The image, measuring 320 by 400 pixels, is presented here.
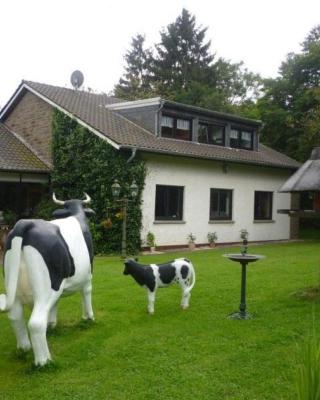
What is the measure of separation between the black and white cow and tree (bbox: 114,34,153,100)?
32.1 meters

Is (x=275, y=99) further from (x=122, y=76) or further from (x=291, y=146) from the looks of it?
(x=122, y=76)

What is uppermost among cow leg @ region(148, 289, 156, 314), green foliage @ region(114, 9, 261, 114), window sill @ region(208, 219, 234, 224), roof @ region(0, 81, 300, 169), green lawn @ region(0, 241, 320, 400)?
green foliage @ region(114, 9, 261, 114)

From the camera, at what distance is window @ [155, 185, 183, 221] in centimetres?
1772

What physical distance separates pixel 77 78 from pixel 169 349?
19527 mm

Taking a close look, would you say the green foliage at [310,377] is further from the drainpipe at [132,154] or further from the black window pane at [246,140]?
the black window pane at [246,140]

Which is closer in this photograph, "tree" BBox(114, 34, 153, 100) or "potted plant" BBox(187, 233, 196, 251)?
"potted plant" BBox(187, 233, 196, 251)

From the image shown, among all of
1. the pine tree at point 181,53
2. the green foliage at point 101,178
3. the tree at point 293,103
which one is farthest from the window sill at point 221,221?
the pine tree at point 181,53

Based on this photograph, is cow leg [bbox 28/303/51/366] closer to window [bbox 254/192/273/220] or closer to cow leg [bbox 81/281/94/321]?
cow leg [bbox 81/281/94/321]

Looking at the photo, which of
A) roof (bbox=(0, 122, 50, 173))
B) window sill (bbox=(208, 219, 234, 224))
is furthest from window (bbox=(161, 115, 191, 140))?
roof (bbox=(0, 122, 50, 173))

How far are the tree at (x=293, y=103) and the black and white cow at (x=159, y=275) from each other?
1842 cm

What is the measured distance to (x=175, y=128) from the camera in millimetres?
19547

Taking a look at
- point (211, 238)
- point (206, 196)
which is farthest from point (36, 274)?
point (206, 196)

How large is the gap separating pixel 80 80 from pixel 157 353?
19.6 m

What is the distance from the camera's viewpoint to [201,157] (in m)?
17.9
